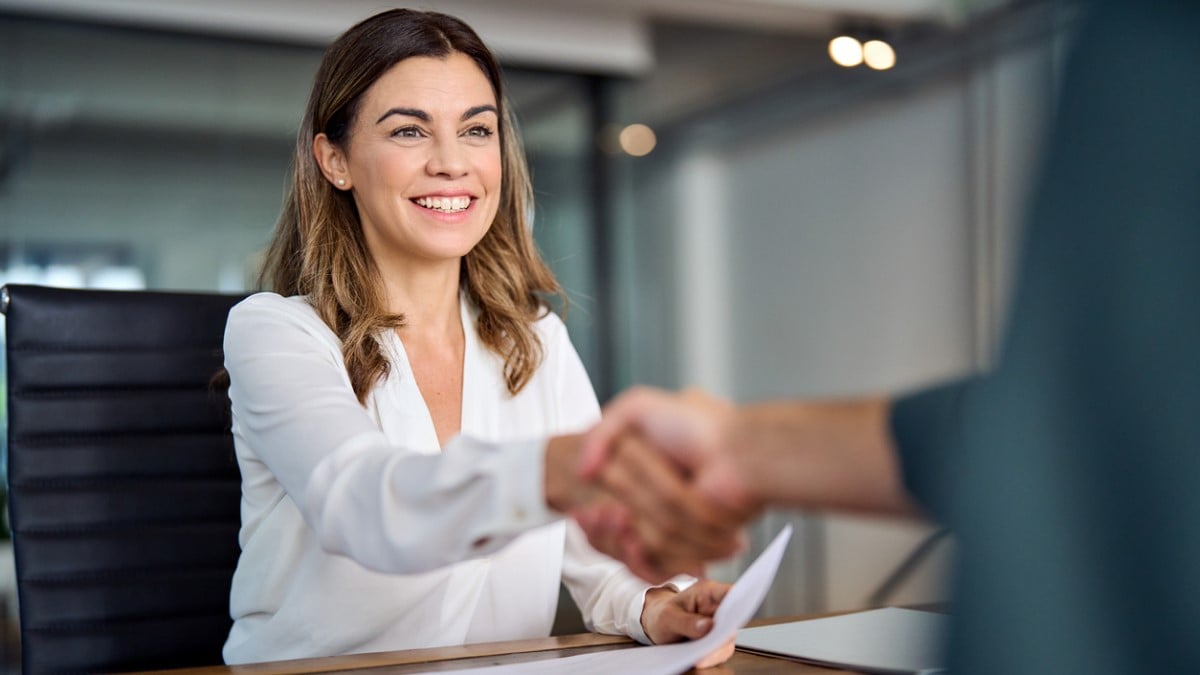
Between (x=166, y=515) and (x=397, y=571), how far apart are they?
31.4 inches

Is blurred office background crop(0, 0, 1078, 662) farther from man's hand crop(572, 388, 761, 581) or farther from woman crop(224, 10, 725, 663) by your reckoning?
man's hand crop(572, 388, 761, 581)

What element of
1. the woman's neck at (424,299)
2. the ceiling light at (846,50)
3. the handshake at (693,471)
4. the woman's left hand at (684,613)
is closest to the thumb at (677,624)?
the woman's left hand at (684,613)

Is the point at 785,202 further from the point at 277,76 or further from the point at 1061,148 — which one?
the point at 1061,148

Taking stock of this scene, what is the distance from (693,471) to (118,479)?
1.06 meters

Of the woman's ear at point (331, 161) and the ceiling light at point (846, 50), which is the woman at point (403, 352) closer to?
the woman's ear at point (331, 161)

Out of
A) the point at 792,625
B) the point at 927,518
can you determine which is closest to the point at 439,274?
the point at 792,625

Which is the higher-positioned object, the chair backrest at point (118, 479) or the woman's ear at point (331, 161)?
the woman's ear at point (331, 161)

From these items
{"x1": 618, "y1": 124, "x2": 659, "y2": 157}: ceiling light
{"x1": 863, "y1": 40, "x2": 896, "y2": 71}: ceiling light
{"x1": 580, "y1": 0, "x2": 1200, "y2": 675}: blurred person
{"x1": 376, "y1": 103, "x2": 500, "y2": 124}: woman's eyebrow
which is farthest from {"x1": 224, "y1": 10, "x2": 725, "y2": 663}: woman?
{"x1": 618, "y1": 124, "x2": 659, "y2": 157}: ceiling light

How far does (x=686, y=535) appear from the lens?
0.82m

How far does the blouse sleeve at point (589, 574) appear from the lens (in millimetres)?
1318

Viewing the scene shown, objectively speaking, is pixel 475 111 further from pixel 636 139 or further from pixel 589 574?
pixel 636 139

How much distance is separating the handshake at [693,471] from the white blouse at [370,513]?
0.35ft

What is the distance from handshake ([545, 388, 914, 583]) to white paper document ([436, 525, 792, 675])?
5cm

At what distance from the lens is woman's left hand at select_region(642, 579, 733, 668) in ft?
3.81
